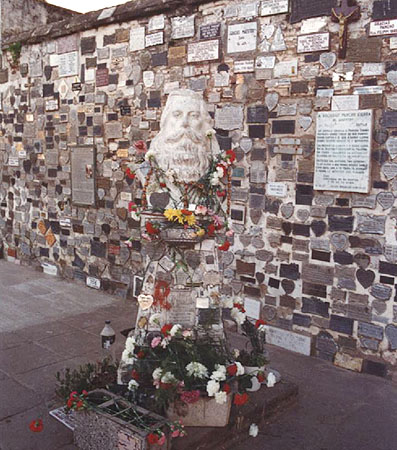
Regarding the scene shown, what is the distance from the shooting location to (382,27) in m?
4.30

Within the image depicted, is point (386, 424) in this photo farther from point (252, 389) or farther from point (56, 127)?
point (56, 127)

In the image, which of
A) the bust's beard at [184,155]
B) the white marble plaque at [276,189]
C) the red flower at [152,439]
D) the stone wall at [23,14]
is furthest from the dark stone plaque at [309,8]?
the stone wall at [23,14]

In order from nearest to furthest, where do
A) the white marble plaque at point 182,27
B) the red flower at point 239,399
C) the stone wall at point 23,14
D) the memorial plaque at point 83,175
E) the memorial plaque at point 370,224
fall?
the red flower at point 239,399, the memorial plaque at point 370,224, the white marble plaque at point 182,27, the memorial plaque at point 83,175, the stone wall at point 23,14

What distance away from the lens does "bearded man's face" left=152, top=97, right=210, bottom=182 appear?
375 cm

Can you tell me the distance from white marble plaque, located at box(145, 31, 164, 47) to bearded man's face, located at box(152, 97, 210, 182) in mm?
2555

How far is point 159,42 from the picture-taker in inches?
238

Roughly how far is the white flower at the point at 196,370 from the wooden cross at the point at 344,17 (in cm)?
305

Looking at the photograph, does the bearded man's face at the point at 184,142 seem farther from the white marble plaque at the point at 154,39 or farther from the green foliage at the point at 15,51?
the green foliage at the point at 15,51

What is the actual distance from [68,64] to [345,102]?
4.31m

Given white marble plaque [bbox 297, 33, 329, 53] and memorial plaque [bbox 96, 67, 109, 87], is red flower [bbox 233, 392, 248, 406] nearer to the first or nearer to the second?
white marble plaque [bbox 297, 33, 329, 53]

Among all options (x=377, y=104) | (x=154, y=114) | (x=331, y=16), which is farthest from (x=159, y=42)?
(x=377, y=104)

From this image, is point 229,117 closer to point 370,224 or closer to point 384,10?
point 384,10

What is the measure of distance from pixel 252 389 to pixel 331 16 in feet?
11.0

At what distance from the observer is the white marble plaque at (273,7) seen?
488 cm
